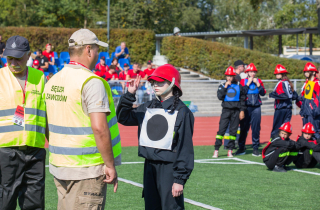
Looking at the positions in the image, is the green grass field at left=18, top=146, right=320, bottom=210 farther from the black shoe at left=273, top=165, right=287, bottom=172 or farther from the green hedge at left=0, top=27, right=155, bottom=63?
the green hedge at left=0, top=27, right=155, bottom=63

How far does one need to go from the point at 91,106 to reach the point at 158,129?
85 centimetres

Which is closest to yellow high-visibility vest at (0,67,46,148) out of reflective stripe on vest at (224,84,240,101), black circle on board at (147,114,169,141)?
black circle on board at (147,114,169,141)

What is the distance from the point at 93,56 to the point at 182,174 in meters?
1.29

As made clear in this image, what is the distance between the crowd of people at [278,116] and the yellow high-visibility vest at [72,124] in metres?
5.41

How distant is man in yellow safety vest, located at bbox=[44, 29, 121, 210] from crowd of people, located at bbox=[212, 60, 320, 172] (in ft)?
17.6

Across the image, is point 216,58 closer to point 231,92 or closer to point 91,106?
point 231,92

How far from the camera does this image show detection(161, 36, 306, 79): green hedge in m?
23.6

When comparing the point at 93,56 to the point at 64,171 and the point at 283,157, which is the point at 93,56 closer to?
the point at 64,171

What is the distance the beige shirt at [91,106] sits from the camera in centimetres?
296

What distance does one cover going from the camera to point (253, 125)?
385 inches

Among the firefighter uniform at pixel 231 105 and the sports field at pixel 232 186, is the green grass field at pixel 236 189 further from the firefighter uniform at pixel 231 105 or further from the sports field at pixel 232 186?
the firefighter uniform at pixel 231 105

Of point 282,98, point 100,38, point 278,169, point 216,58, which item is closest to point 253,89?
point 282,98

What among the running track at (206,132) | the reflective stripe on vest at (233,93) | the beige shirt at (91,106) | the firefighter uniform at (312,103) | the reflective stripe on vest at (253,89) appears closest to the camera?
the beige shirt at (91,106)

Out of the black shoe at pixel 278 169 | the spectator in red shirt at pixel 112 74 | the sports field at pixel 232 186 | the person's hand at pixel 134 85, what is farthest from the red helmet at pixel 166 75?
the spectator in red shirt at pixel 112 74
